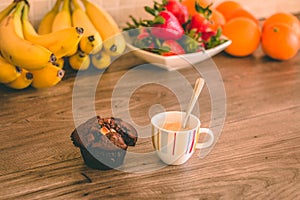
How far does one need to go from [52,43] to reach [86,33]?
144 millimetres

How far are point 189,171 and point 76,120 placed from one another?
29 centimetres

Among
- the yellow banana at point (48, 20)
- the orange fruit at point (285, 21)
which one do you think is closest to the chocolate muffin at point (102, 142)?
the yellow banana at point (48, 20)

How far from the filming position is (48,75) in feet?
4.04

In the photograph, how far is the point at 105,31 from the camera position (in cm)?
137

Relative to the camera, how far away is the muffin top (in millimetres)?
915

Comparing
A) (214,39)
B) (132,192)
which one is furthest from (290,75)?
(132,192)

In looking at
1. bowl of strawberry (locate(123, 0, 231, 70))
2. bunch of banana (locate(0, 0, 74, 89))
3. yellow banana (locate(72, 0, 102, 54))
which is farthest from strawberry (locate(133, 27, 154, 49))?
bunch of banana (locate(0, 0, 74, 89))

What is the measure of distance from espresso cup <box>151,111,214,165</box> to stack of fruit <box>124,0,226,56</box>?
0.41m

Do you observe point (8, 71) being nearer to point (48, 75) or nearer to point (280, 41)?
point (48, 75)

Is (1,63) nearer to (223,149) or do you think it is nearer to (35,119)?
(35,119)

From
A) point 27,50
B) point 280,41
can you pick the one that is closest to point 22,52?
point 27,50

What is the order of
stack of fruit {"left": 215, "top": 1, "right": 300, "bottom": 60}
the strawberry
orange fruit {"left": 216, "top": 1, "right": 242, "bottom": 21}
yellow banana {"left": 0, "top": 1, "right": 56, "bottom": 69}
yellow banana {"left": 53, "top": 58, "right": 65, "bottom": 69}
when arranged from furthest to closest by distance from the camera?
orange fruit {"left": 216, "top": 1, "right": 242, "bottom": 21}, stack of fruit {"left": 215, "top": 1, "right": 300, "bottom": 60}, the strawberry, yellow banana {"left": 53, "top": 58, "right": 65, "bottom": 69}, yellow banana {"left": 0, "top": 1, "right": 56, "bottom": 69}

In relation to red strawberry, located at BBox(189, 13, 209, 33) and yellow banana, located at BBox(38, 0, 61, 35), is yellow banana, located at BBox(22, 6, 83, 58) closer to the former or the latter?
yellow banana, located at BBox(38, 0, 61, 35)

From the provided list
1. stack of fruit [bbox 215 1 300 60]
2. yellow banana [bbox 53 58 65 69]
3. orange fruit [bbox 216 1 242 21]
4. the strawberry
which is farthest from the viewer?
orange fruit [bbox 216 1 242 21]
